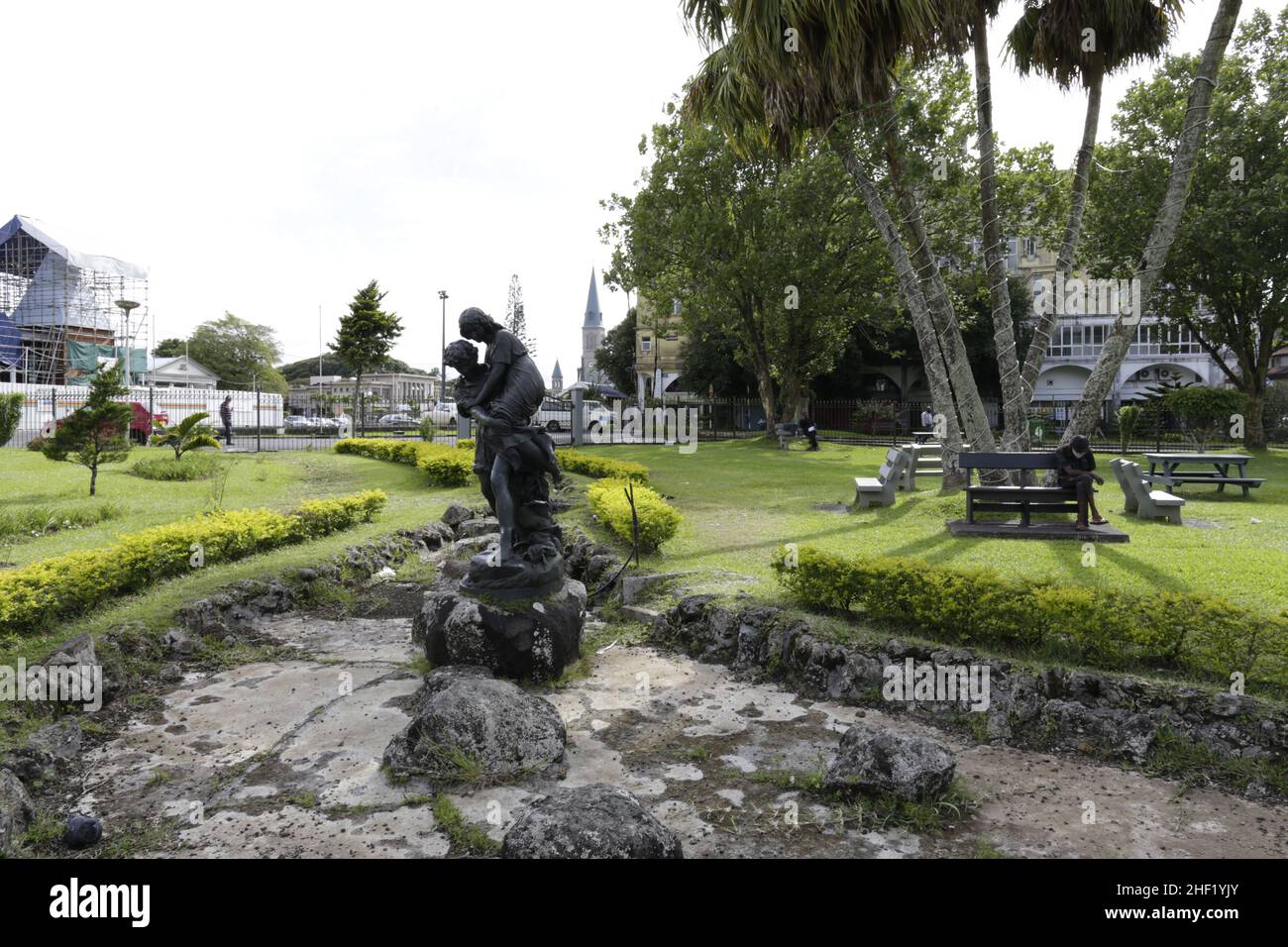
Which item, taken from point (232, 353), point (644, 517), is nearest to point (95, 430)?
point (644, 517)

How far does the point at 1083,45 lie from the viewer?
32.7 ft

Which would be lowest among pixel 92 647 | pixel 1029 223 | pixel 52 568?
pixel 92 647

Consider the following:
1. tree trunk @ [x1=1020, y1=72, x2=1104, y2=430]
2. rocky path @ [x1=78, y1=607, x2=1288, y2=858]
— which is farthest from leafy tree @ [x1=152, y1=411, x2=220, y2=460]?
tree trunk @ [x1=1020, y1=72, x2=1104, y2=430]

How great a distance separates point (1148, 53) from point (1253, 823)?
10559mm

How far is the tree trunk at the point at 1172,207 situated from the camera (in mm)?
9469

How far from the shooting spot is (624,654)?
6.59m

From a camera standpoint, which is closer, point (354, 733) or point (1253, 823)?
point (1253, 823)

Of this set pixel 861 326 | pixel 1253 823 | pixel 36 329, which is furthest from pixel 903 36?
pixel 36 329

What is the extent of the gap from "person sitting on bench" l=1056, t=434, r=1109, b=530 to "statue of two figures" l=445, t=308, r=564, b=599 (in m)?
6.00

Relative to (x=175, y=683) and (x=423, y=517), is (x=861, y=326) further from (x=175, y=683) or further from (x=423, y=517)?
(x=175, y=683)

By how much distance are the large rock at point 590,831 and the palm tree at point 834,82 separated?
8.87 meters

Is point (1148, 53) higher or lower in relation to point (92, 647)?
higher

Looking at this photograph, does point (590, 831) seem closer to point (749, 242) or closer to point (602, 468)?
point (602, 468)

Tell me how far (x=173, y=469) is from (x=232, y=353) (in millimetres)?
55964
